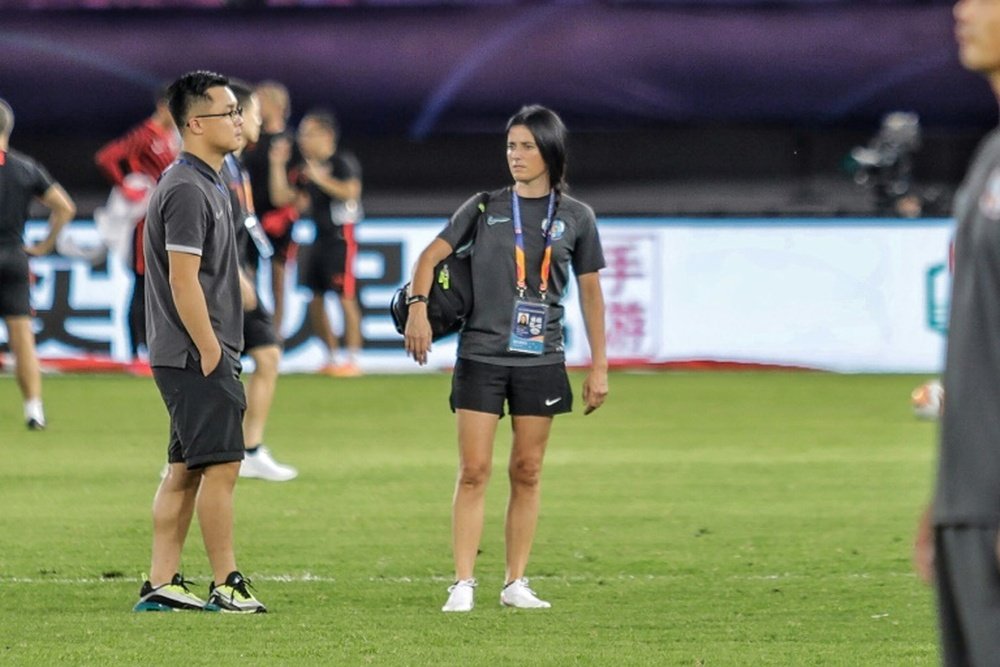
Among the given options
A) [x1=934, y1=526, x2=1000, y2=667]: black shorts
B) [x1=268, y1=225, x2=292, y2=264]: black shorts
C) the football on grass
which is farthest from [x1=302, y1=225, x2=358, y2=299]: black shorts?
[x1=934, y1=526, x2=1000, y2=667]: black shorts

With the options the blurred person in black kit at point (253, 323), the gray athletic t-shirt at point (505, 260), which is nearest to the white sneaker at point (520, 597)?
the gray athletic t-shirt at point (505, 260)

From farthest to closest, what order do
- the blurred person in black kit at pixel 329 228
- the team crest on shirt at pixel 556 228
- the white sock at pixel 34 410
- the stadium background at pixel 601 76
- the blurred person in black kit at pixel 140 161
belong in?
1. the stadium background at pixel 601 76
2. the blurred person in black kit at pixel 329 228
3. the white sock at pixel 34 410
4. the blurred person in black kit at pixel 140 161
5. the team crest on shirt at pixel 556 228

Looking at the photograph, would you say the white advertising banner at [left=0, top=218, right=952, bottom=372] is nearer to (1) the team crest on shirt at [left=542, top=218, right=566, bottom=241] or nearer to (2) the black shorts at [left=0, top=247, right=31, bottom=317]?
(2) the black shorts at [left=0, top=247, right=31, bottom=317]

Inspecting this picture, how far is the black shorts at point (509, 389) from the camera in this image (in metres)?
7.97

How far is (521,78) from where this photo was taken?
22500mm

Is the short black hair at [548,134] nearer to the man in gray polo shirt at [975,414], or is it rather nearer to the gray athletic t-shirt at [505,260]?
the gray athletic t-shirt at [505,260]

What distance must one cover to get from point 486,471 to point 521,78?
14845mm

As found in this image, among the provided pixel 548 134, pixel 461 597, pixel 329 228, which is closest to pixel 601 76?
pixel 329 228

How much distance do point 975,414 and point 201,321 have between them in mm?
4023

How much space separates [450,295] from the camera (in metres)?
8.02

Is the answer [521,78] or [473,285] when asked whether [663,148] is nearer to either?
[521,78]

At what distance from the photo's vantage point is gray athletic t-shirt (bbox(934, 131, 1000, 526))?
3.95 meters

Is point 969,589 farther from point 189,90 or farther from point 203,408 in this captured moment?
point 189,90

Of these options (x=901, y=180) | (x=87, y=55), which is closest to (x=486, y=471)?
(x=901, y=180)
